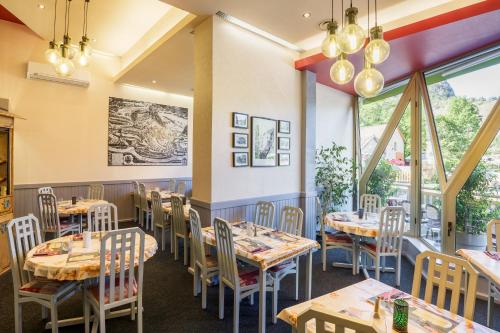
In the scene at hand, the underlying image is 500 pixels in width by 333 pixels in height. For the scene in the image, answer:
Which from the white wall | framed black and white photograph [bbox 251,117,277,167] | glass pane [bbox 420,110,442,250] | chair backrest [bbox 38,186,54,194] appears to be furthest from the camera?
the white wall

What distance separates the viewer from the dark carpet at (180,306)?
2482mm

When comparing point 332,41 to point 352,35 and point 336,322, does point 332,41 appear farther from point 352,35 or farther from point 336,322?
point 336,322

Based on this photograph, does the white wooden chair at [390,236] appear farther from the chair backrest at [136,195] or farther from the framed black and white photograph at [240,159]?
the chair backrest at [136,195]

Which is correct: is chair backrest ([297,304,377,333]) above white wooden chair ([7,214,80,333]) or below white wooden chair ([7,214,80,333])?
above

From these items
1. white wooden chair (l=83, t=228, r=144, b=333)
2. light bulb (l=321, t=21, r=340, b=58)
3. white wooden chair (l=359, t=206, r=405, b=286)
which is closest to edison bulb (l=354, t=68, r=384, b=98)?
light bulb (l=321, t=21, r=340, b=58)

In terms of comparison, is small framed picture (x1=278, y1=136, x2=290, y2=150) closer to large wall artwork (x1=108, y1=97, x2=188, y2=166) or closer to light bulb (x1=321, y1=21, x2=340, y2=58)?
light bulb (x1=321, y1=21, x2=340, y2=58)

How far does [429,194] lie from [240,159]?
3090mm

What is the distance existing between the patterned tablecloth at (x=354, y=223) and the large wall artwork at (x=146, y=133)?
4.56m

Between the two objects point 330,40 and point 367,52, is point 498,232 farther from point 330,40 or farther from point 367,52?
point 330,40

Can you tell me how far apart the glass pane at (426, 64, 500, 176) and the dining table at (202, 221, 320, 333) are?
2.68 metres

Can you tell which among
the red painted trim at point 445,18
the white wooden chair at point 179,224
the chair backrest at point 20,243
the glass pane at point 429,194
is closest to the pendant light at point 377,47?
the red painted trim at point 445,18

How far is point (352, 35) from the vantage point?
2004 millimetres

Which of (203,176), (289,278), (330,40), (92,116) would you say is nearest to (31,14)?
(92,116)

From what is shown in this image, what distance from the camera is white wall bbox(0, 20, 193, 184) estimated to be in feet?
15.9
